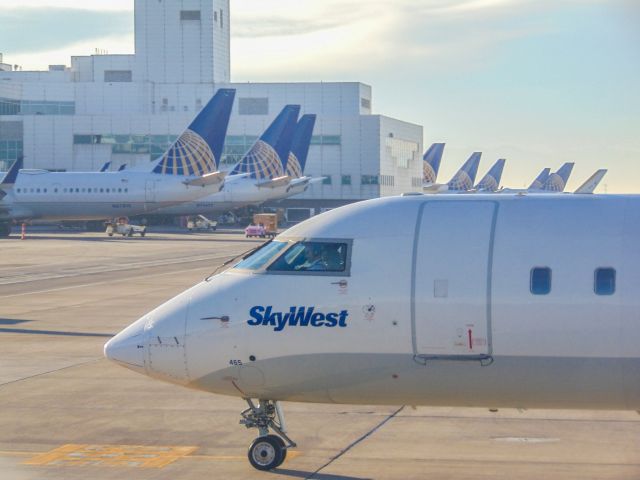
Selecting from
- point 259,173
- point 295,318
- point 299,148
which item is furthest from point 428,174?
point 295,318

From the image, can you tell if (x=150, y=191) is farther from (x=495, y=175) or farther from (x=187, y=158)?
(x=495, y=175)

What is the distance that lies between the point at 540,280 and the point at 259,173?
4011 inches

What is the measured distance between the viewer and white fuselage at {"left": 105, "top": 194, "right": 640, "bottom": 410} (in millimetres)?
13047

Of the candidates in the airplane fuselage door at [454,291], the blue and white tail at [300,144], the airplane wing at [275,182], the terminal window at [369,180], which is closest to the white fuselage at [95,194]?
the airplane wing at [275,182]

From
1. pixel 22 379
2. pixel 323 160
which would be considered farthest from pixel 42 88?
pixel 22 379

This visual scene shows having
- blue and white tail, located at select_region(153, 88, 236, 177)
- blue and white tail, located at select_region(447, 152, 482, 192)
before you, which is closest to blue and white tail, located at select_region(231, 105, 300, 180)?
blue and white tail, located at select_region(153, 88, 236, 177)

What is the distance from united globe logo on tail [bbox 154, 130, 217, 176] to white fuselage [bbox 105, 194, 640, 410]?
265 feet

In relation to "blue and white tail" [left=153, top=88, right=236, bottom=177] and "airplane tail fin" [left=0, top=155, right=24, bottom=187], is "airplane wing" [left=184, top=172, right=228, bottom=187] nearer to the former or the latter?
"blue and white tail" [left=153, top=88, right=236, bottom=177]

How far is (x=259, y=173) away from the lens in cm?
11444

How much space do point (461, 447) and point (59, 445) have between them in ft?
18.5

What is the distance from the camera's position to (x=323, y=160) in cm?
14688

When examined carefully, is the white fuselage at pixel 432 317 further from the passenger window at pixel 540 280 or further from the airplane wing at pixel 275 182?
the airplane wing at pixel 275 182

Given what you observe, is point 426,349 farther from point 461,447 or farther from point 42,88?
point 42,88

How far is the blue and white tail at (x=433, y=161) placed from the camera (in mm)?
167750
